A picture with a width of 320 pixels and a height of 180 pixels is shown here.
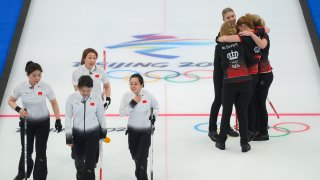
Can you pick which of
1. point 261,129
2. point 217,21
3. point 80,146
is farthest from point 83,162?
point 217,21

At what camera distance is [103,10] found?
12.6m

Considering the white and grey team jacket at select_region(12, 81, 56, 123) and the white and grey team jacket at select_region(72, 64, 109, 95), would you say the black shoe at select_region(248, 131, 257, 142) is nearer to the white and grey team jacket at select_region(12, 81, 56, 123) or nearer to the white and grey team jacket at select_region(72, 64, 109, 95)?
the white and grey team jacket at select_region(72, 64, 109, 95)

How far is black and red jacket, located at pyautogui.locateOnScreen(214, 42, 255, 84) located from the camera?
23.4ft

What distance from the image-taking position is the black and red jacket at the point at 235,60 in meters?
7.12

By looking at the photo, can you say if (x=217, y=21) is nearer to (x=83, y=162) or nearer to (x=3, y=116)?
(x=3, y=116)

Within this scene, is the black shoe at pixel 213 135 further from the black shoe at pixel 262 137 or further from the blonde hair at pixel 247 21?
the blonde hair at pixel 247 21

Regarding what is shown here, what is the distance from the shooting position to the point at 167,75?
33.7 ft

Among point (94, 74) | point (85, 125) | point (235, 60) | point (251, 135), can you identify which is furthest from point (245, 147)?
point (85, 125)

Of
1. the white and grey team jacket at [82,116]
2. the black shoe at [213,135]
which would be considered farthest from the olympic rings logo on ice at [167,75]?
the white and grey team jacket at [82,116]

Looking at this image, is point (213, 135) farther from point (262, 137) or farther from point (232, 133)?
point (262, 137)

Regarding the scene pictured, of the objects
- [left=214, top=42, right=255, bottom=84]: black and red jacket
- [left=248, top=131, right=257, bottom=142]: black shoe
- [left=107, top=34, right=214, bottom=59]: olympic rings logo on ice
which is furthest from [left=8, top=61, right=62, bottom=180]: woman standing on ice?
[left=107, top=34, right=214, bottom=59]: olympic rings logo on ice

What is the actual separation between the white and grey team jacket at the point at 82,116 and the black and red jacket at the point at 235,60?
1848 millimetres

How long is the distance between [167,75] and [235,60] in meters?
3.24

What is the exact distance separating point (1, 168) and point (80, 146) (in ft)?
4.77
